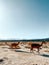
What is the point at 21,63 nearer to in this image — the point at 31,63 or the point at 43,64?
the point at 31,63

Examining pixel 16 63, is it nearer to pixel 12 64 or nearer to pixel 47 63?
pixel 12 64

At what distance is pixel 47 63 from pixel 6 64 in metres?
3.78

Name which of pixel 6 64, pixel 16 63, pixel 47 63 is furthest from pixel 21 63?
pixel 47 63

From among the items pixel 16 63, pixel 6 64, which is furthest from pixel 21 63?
pixel 6 64

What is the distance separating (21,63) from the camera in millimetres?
15789

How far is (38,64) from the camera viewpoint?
1537cm

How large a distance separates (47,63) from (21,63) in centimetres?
240

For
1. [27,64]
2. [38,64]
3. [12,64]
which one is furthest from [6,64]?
[38,64]

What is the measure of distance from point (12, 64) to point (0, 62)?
123cm

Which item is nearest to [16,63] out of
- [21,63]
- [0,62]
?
[21,63]

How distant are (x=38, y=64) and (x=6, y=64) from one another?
2.83m

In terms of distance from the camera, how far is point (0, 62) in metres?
15.8

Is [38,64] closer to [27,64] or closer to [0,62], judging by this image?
[27,64]

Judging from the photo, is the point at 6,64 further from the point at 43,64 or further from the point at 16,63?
the point at 43,64
